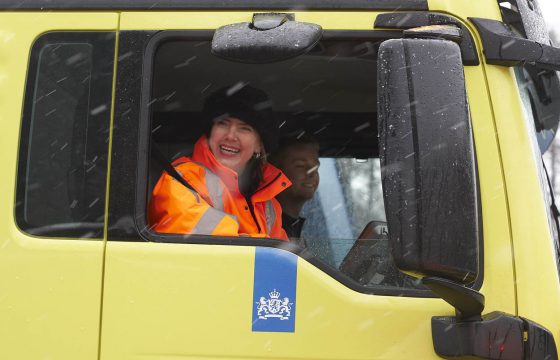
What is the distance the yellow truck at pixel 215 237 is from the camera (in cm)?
212

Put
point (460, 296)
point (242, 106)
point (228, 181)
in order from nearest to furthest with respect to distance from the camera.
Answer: point (460, 296) < point (228, 181) < point (242, 106)

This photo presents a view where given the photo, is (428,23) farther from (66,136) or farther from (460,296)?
(66,136)

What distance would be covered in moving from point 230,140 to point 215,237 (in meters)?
0.73

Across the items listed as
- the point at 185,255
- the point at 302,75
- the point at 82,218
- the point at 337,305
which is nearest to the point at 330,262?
the point at 337,305

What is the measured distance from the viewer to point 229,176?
2.75m

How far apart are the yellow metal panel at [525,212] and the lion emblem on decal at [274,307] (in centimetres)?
64

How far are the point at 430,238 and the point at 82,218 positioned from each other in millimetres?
1034

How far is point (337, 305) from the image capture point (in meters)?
2.14

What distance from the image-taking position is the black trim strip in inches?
90.5

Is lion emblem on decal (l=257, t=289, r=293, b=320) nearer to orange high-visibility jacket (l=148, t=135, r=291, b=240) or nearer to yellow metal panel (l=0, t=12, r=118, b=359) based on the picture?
orange high-visibility jacket (l=148, t=135, r=291, b=240)

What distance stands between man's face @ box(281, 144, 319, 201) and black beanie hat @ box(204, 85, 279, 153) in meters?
0.55

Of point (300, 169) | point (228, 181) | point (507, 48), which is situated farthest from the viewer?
point (300, 169)

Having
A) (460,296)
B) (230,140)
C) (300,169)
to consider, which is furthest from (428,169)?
(300,169)

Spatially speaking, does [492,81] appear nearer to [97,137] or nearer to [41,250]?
[97,137]
